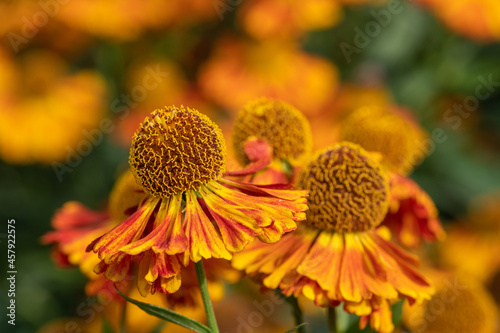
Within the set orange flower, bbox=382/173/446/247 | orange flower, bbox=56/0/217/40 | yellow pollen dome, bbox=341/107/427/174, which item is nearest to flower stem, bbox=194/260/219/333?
orange flower, bbox=382/173/446/247

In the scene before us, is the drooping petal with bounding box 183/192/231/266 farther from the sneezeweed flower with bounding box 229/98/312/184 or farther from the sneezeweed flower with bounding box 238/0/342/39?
the sneezeweed flower with bounding box 238/0/342/39

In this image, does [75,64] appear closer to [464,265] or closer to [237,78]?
[237,78]

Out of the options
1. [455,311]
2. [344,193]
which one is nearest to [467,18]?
[455,311]

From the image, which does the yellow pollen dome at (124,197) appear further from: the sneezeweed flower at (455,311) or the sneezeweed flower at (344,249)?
the sneezeweed flower at (455,311)

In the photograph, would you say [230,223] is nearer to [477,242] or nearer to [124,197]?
[124,197]

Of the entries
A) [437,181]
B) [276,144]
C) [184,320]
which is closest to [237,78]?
[437,181]
